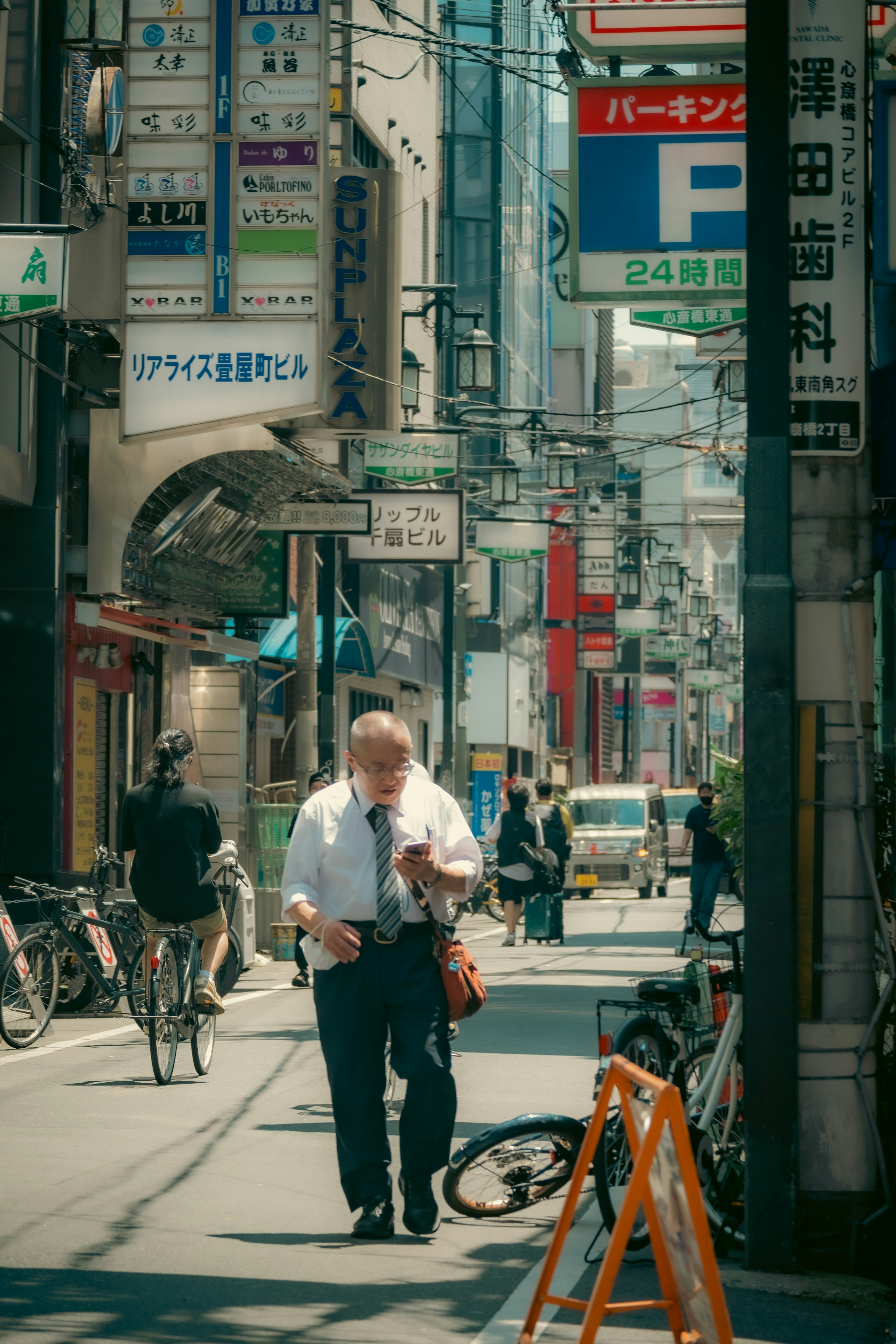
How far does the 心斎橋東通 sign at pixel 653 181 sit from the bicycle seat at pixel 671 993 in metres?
4.41

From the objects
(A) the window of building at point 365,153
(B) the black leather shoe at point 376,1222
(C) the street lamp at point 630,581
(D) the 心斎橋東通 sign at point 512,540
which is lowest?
(B) the black leather shoe at point 376,1222

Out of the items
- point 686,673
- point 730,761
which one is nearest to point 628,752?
point 686,673

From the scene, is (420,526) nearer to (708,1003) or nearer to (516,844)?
(516,844)

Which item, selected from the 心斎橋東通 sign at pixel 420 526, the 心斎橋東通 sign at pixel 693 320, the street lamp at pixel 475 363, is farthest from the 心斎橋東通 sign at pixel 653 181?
the street lamp at pixel 475 363

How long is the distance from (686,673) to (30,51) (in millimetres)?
77785

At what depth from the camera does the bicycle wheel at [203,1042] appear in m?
11.6

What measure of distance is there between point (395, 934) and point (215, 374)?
11.8 metres

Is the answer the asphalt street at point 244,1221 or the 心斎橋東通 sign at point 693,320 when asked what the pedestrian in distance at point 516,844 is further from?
the 心斎橋東通 sign at point 693,320

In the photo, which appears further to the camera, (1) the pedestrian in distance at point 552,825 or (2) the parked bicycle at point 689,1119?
(1) the pedestrian in distance at point 552,825

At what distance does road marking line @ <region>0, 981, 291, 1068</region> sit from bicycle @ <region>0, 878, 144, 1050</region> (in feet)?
0.38

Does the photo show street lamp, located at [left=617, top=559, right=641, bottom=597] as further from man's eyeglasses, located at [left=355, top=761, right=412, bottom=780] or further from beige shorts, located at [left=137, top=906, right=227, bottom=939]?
man's eyeglasses, located at [left=355, top=761, right=412, bottom=780]

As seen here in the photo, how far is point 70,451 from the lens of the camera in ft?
60.2

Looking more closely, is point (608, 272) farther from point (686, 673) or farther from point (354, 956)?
point (686, 673)

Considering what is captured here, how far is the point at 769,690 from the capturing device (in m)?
6.59
